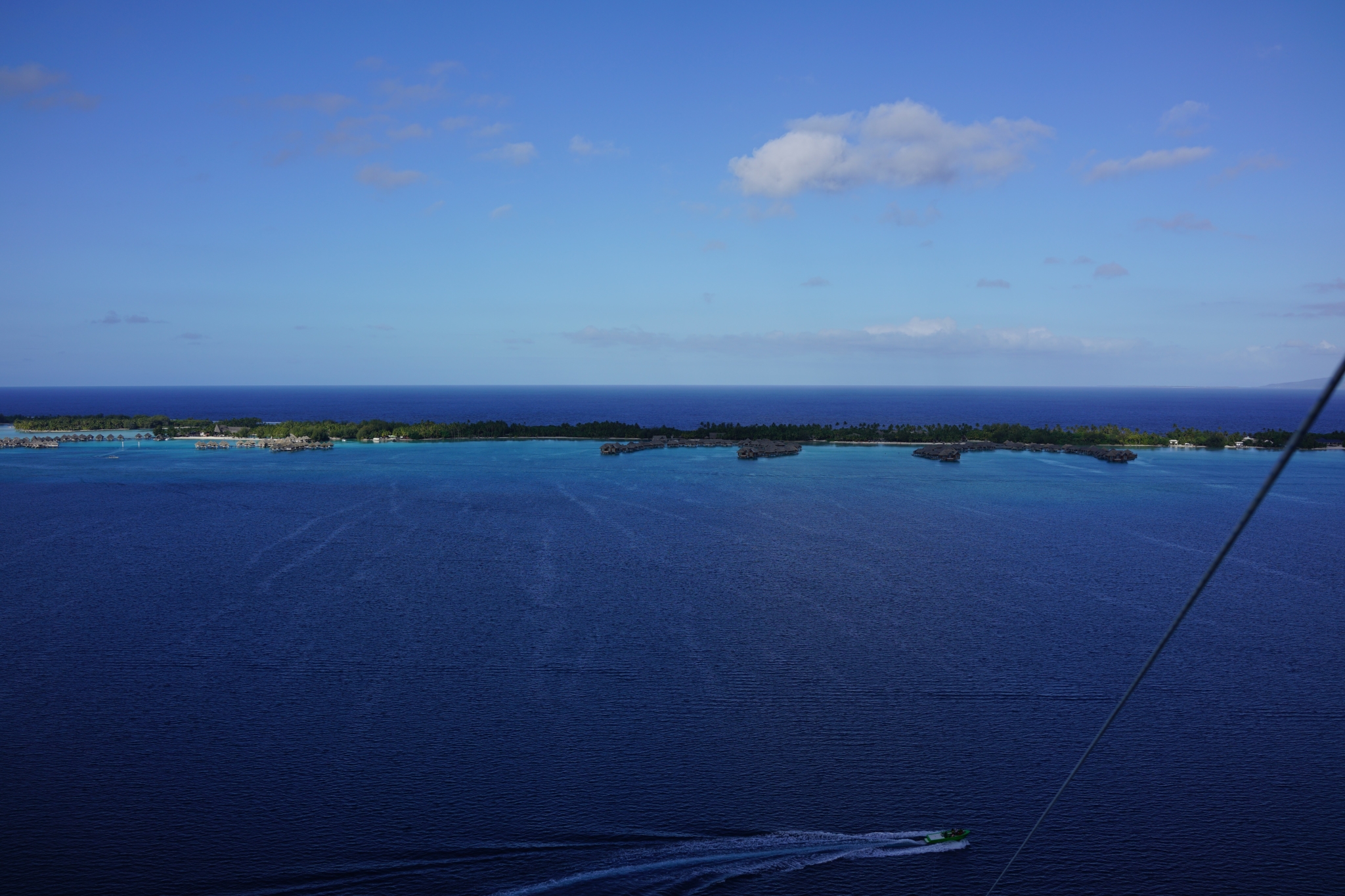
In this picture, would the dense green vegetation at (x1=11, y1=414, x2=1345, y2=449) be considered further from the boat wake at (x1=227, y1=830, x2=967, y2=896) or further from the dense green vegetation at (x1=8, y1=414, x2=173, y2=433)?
the boat wake at (x1=227, y1=830, x2=967, y2=896)

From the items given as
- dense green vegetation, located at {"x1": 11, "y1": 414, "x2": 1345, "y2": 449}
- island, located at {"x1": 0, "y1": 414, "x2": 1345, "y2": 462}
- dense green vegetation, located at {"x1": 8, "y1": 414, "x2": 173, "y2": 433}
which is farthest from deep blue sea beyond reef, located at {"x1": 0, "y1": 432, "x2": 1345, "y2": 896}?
dense green vegetation, located at {"x1": 8, "y1": 414, "x2": 173, "y2": 433}

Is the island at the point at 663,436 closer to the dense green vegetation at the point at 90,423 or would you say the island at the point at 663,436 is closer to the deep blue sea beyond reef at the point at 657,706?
the dense green vegetation at the point at 90,423

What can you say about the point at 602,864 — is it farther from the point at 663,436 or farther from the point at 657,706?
the point at 663,436

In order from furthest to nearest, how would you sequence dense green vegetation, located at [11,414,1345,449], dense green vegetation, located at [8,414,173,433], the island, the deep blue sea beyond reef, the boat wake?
dense green vegetation, located at [8,414,173,433], dense green vegetation, located at [11,414,1345,449], the island, the deep blue sea beyond reef, the boat wake

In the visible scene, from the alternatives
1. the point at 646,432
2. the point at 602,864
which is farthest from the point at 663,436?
the point at 602,864

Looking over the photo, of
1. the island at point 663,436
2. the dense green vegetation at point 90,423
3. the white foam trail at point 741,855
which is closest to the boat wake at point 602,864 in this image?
the white foam trail at point 741,855

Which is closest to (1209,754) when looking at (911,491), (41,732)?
(41,732)
